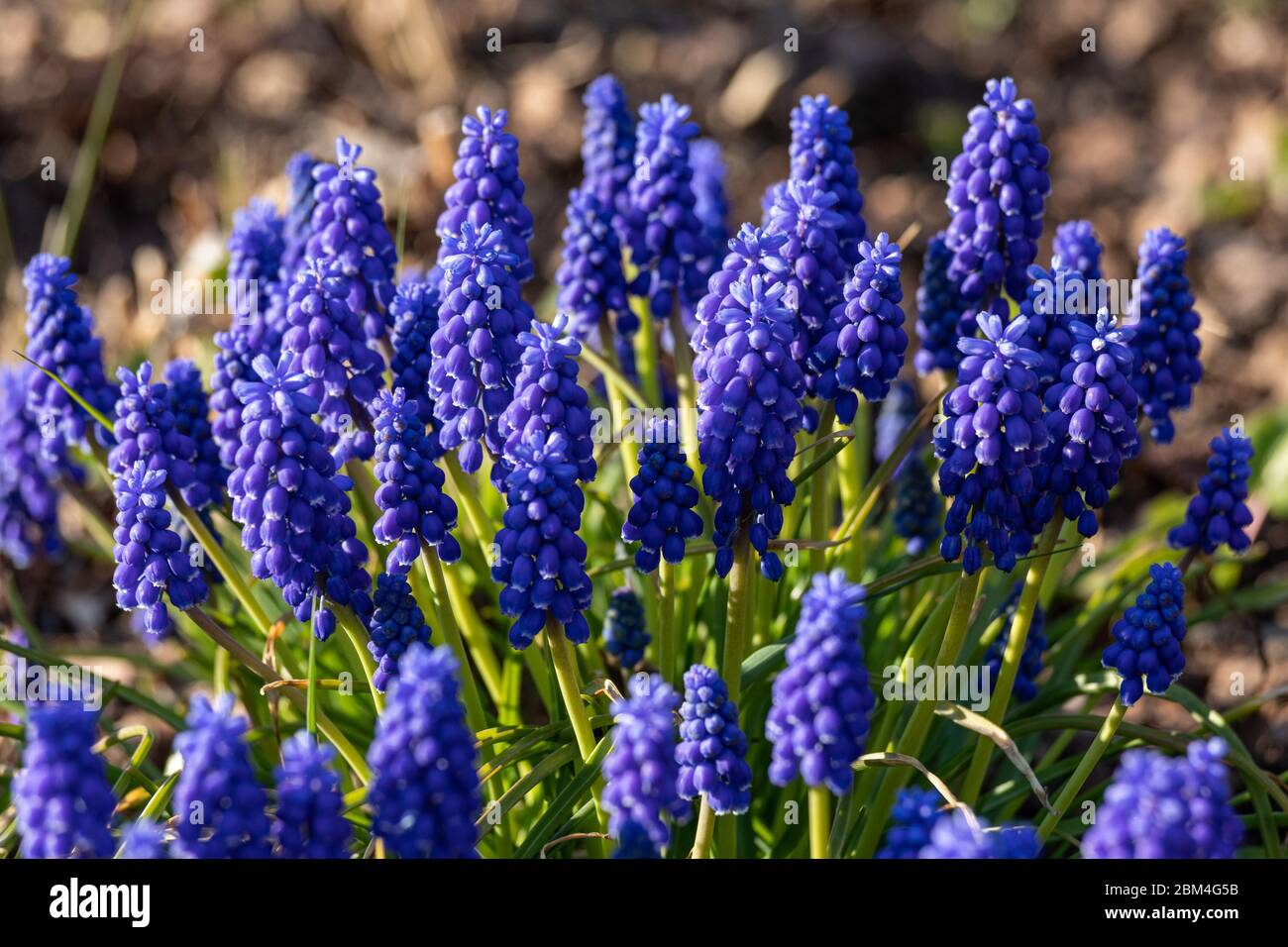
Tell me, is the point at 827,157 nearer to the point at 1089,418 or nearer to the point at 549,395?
the point at 1089,418

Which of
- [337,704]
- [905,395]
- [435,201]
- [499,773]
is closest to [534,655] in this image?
[499,773]

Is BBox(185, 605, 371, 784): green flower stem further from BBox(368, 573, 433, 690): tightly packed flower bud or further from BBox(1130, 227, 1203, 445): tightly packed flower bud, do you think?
BBox(1130, 227, 1203, 445): tightly packed flower bud

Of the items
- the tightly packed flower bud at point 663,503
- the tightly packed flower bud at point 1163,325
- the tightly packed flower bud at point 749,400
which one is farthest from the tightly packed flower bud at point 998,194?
the tightly packed flower bud at point 663,503

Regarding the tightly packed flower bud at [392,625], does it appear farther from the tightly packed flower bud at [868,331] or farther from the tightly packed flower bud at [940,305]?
the tightly packed flower bud at [940,305]

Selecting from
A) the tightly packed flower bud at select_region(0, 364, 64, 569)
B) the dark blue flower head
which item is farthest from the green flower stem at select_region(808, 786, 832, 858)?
the tightly packed flower bud at select_region(0, 364, 64, 569)

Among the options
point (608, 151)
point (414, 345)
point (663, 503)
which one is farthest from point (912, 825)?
point (608, 151)
